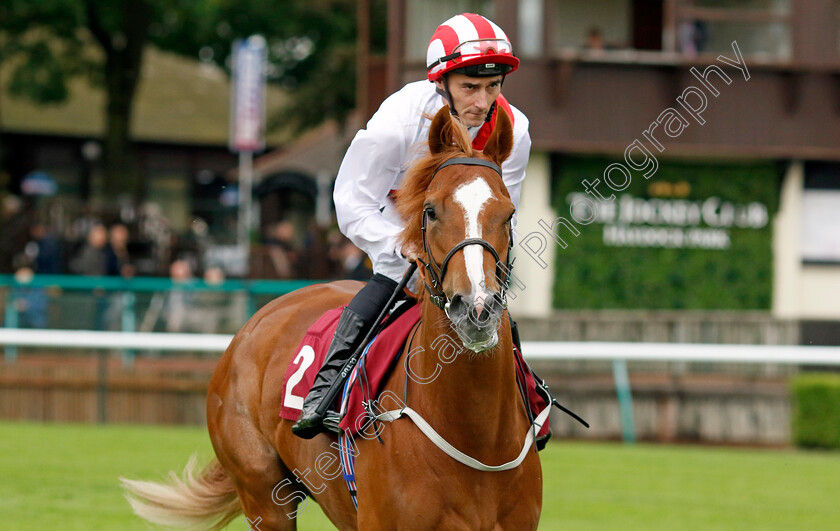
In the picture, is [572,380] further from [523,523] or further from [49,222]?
[49,222]

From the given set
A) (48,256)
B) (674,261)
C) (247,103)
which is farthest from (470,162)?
(247,103)

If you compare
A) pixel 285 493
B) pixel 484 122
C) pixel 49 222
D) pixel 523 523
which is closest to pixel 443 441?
pixel 523 523

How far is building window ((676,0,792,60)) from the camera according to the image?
53.0 feet

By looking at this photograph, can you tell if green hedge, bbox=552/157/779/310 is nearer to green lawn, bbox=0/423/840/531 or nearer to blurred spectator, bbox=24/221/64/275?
green lawn, bbox=0/423/840/531

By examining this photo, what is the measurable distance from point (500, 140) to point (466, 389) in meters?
0.79

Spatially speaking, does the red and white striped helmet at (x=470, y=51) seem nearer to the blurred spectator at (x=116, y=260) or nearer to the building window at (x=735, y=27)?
the blurred spectator at (x=116, y=260)

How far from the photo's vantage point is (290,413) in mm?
4410

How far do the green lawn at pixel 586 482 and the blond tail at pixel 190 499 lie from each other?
1.29 meters

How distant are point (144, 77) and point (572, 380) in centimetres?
2971

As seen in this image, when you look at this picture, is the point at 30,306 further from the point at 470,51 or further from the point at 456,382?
the point at 456,382

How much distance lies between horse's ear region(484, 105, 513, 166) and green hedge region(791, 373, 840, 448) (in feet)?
28.4

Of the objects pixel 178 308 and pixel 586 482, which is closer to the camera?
pixel 586 482

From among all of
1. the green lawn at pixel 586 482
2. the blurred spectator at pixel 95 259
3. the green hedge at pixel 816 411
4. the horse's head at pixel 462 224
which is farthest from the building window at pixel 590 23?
the horse's head at pixel 462 224

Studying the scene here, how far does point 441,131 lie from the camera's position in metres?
3.48
